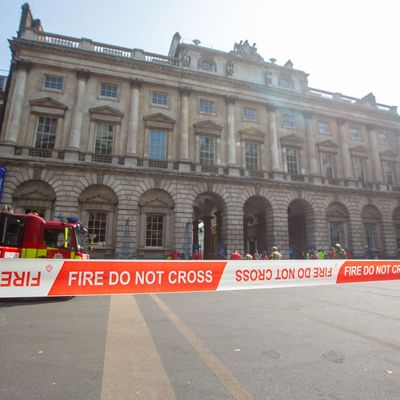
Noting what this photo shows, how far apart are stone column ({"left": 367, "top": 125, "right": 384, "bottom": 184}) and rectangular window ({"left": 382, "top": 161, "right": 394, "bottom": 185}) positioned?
3.44 feet

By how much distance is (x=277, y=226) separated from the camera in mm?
24734

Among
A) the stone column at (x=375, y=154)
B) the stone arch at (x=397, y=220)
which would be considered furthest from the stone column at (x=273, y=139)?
the stone arch at (x=397, y=220)

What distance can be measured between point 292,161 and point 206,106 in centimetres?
967

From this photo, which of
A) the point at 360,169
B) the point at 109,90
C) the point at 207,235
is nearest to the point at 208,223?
the point at 207,235

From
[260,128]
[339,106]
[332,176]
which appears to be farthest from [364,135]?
[260,128]

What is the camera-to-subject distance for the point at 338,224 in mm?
27500

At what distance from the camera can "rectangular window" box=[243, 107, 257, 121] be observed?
2722 cm

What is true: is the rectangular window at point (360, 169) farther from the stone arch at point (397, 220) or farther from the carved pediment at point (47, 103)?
the carved pediment at point (47, 103)

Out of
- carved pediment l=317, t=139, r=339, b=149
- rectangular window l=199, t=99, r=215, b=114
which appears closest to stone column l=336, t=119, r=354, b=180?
carved pediment l=317, t=139, r=339, b=149

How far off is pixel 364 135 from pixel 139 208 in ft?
83.4

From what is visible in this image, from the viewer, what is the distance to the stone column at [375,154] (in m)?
30.1

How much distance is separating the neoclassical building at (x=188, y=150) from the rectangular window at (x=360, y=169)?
0.12 metres

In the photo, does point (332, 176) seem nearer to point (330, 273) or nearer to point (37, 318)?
point (330, 273)

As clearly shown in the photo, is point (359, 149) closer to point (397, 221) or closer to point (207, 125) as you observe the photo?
point (397, 221)
